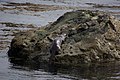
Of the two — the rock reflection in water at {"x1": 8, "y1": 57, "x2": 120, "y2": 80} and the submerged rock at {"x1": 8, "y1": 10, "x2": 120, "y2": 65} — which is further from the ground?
the submerged rock at {"x1": 8, "y1": 10, "x2": 120, "y2": 65}

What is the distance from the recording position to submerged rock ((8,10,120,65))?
18422 millimetres

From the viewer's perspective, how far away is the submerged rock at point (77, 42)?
60.4ft

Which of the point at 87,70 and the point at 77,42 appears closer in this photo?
the point at 87,70

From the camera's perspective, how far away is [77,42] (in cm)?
1883

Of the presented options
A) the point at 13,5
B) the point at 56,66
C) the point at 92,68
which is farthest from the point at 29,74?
the point at 13,5

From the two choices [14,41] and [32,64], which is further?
[14,41]

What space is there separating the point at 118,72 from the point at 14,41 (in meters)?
5.32

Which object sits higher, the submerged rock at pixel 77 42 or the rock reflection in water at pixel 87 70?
the submerged rock at pixel 77 42

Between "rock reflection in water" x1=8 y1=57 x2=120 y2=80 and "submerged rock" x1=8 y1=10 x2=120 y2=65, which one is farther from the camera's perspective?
"submerged rock" x1=8 y1=10 x2=120 y2=65

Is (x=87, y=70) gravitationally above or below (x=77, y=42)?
below

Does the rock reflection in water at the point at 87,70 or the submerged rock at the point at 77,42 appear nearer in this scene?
the rock reflection in water at the point at 87,70

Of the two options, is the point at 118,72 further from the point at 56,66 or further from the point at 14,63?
the point at 14,63

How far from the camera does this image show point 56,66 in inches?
709

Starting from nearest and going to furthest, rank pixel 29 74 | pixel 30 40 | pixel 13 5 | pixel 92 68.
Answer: pixel 29 74 → pixel 92 68 → pixel 30 40 → pixel 13 5
